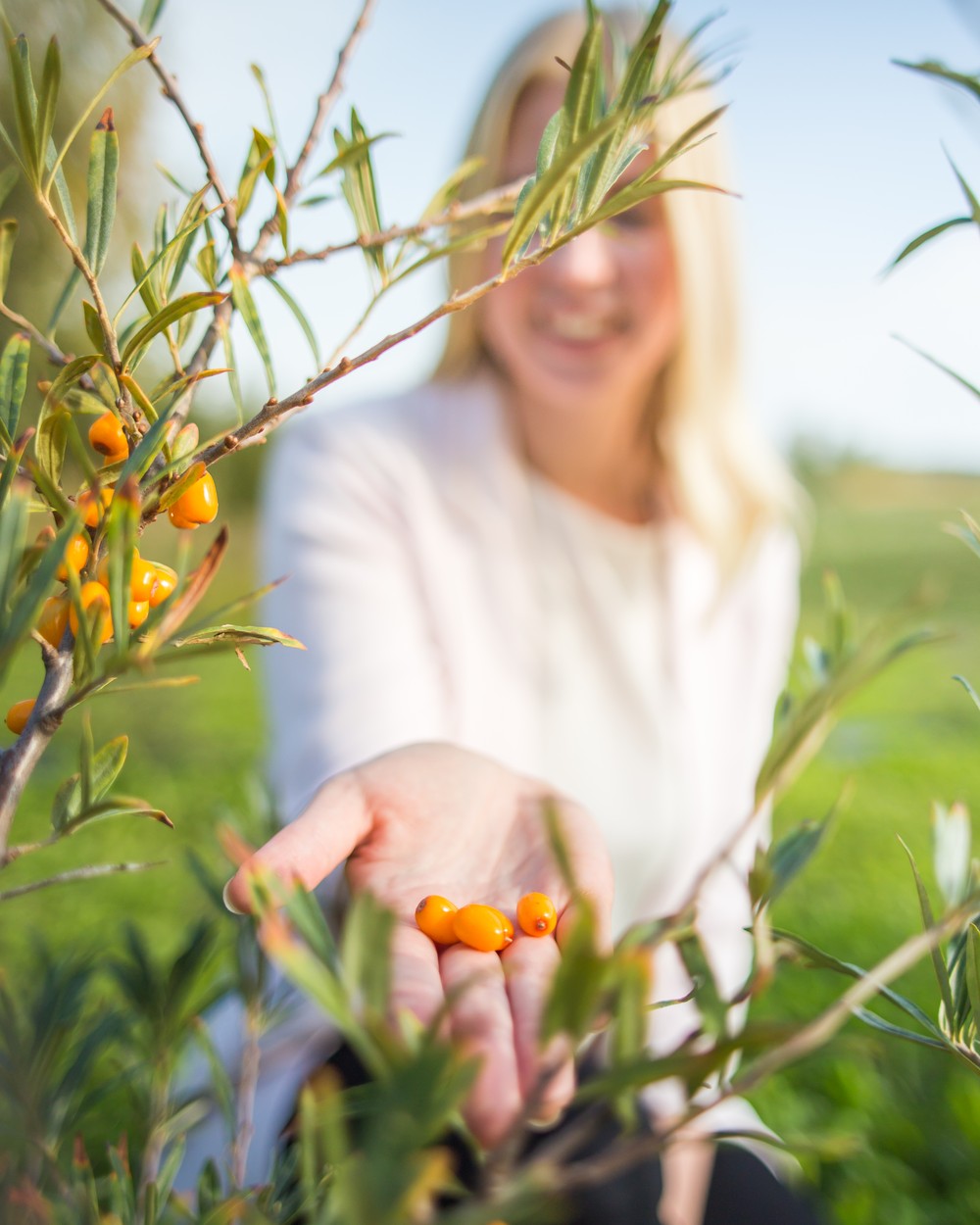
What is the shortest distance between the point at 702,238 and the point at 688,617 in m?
0.65

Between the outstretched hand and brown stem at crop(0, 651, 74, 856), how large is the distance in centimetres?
8

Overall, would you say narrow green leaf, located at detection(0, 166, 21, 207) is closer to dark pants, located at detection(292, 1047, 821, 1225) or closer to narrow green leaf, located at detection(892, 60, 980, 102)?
narrow green leaf, located at detection(892, 60, 980, 102)

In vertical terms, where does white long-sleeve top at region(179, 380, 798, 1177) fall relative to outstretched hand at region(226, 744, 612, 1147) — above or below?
below

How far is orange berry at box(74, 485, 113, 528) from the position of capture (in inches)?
11.2

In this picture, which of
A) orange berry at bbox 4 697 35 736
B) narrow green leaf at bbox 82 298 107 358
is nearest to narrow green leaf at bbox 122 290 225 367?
narrow green leaf at bbox 82 298 107 358

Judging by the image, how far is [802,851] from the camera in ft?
1.05

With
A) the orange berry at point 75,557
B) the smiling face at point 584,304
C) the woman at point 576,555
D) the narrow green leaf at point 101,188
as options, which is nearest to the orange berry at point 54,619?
the orange berry at point 75,557

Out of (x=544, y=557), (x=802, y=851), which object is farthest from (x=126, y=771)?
(x=802, y=851)

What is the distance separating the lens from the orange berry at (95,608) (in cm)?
27

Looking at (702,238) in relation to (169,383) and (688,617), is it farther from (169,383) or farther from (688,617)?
(169,383)

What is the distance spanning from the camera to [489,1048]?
30 cm

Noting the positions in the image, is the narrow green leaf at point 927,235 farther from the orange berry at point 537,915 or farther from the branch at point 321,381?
the orange berry at point 537,915

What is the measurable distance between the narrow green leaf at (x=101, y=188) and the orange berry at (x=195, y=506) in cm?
8

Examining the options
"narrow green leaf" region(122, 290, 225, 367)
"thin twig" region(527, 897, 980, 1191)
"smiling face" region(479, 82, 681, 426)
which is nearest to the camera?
"thin twig" region(527, 897, 980, 1191)
